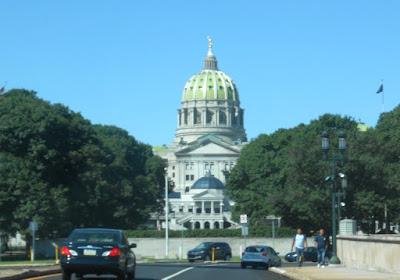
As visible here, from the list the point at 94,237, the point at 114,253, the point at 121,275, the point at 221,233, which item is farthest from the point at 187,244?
the point at 114,253

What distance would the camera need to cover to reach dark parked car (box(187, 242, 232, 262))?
63.5 metres

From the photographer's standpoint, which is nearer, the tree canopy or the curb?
the curb

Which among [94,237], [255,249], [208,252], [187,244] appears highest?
[187,244]

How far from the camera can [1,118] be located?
7112cm

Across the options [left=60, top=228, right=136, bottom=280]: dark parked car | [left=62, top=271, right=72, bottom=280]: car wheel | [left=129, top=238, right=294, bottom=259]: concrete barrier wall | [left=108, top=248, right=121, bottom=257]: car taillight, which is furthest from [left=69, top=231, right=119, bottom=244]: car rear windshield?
[left=129, top=238, right=294, bottom=259]: concrete barrier wall

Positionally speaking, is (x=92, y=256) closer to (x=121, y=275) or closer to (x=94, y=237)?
(x=94, y=237)

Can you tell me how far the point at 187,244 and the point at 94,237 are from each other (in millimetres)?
65854

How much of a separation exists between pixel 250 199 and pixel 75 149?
111ft

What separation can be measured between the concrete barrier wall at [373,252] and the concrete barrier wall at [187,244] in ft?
150

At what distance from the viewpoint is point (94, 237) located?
26.1m

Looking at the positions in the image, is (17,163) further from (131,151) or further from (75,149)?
(131,151)

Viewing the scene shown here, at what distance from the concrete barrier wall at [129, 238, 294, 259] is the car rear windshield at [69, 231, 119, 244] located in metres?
60.7

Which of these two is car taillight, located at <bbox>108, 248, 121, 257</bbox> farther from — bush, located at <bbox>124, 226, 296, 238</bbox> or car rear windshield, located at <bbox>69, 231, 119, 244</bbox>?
bush, located at <bbox>124, 226, 296, 238</bbox>

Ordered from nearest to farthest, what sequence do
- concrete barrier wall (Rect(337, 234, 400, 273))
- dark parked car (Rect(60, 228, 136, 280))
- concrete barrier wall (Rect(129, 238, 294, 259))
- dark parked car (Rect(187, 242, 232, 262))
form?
1. dark parked car (Rect(60, 228, 136, 280))
2. concrete barrier wall (Rect(337, 234, 400, 273))
3. dark parked car (Rect(187, 242, 232, 262))
4. concrete barrier wall (Rect(129, 238, 294, 259))
